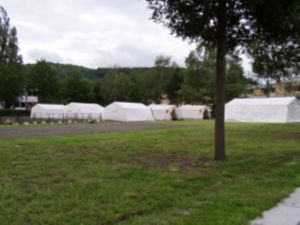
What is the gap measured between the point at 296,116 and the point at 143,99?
37.2 metres

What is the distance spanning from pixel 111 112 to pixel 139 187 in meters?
33.7

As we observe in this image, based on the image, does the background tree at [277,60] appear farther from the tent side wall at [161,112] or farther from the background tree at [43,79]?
the background tree at [43,79]

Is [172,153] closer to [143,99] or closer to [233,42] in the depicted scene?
[233,42]

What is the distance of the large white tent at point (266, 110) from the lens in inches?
1328

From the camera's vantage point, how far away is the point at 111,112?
3869 cm

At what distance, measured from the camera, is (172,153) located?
970 cm

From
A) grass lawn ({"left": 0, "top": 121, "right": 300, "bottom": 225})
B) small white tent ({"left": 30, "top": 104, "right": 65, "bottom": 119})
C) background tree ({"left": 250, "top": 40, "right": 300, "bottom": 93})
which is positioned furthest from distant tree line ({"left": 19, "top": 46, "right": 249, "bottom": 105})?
grass lawn ({"left": 0, "top": 121, "right": 300, "bottom": 225})

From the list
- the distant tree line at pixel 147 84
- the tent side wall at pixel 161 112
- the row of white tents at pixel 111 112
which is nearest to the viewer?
the row of white tents at pixel 111 112

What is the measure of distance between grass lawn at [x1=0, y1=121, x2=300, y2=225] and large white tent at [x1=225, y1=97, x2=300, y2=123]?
26334 millimetres

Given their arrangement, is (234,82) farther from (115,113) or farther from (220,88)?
(220,88)

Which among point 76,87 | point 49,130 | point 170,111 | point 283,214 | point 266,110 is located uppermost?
point 76,87

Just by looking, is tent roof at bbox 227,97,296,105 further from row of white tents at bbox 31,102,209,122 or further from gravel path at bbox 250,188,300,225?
gravel path at bbox 250,188,300,225

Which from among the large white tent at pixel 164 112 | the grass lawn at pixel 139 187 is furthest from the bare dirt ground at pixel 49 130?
the large white tent at pixel 164 112

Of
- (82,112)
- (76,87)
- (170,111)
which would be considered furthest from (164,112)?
(76,87)
